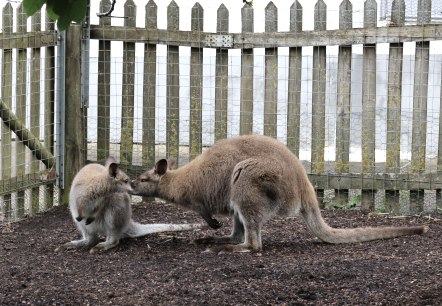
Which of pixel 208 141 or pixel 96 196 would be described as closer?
pixel 96 196

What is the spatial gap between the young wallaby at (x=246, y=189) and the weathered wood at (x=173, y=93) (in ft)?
6.87

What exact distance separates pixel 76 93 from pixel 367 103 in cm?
345

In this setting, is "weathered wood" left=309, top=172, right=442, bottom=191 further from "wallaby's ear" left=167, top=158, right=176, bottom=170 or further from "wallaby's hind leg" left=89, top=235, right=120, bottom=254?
"wallaby's hind leg" left=89, top=235, right=120, bottom=254

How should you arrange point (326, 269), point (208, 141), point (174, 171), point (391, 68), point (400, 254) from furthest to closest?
point (208, 141) → point (391, 68) → point (174, 171) → point (400, 254) → point (326, 269)

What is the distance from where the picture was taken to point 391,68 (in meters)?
9.53

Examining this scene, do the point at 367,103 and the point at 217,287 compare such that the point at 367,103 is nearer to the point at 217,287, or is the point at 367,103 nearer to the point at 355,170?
the point at 355,170

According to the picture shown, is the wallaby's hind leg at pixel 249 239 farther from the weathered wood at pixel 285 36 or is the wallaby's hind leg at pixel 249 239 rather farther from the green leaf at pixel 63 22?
the green leaf at pixel 63 22

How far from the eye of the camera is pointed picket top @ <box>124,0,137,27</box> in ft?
32.4

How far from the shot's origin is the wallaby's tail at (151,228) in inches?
321

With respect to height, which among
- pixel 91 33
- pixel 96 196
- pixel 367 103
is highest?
pixel 91 33

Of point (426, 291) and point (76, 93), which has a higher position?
point (76, 93)

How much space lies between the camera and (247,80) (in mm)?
9922

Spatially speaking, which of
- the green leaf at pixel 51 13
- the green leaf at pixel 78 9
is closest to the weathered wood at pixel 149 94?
the green leaf at pixel 51 13

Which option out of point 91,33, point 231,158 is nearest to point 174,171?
point 231,158
